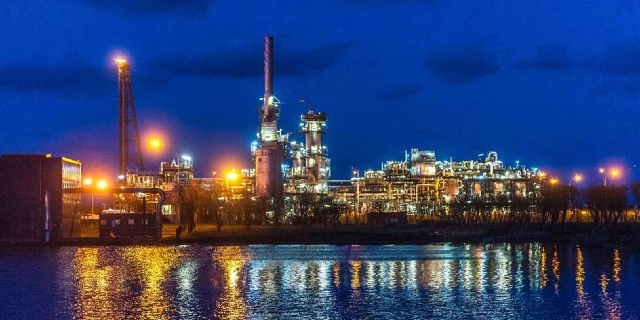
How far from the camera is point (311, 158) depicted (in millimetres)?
165500

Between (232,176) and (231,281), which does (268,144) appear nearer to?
(232,176)

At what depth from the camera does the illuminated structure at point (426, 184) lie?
161750 mm

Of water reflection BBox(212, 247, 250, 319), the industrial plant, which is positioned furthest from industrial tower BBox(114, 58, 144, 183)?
water reflection BBox(212, 247, 250, 319)

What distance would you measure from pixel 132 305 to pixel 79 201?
185 feet

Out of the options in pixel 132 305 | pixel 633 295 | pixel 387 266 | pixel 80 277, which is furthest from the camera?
pixel 387 266

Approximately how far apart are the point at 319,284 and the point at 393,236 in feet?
171

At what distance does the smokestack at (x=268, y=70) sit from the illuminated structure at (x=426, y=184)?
27.0m

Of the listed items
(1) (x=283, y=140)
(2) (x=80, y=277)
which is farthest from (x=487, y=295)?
(1) (x=283, y=140)

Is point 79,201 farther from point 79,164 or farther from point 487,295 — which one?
point 487,295

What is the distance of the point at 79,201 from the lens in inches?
3853

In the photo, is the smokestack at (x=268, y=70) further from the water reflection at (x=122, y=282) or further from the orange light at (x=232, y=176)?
the water reflection at (x=122, y=282)

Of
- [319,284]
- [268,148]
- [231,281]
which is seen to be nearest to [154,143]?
[268,148]

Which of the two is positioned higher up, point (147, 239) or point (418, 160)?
point (418, 160)

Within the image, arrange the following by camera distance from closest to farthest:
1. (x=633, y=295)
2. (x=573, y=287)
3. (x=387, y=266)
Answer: (x=633, y=295) < (x=573, y=287) < (x=387, y=266)
